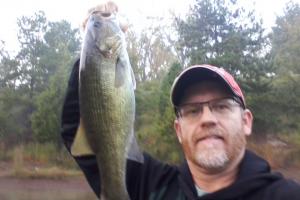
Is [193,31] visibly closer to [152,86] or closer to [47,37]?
[152,86]

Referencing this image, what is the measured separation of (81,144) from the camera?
2.53 meters

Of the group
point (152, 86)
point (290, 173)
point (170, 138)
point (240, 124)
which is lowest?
point (290, 173)

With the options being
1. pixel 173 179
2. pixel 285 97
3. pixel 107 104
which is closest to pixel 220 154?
pixel 173 179

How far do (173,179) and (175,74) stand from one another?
58.9 ft

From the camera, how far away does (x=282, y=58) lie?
82.0ft

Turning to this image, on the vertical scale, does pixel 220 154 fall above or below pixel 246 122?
below

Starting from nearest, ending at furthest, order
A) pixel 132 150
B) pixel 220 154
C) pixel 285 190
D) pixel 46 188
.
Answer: pixel 285 190 → pixel 220 154 → pixel 132 150 → pixel 46 188

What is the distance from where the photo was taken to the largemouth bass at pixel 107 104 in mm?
2484

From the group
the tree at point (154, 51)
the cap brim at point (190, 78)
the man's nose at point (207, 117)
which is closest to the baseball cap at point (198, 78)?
the cap brim at point (190, 78)

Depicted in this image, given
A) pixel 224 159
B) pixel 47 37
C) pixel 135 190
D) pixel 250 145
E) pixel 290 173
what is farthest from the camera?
pixel 47 37

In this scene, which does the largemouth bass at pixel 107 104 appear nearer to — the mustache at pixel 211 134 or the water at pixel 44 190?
the mustache at pixel 211 134

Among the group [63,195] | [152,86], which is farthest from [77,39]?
[63,195]

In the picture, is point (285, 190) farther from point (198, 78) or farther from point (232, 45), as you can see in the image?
point (232, 45)

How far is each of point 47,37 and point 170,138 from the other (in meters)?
10.3
